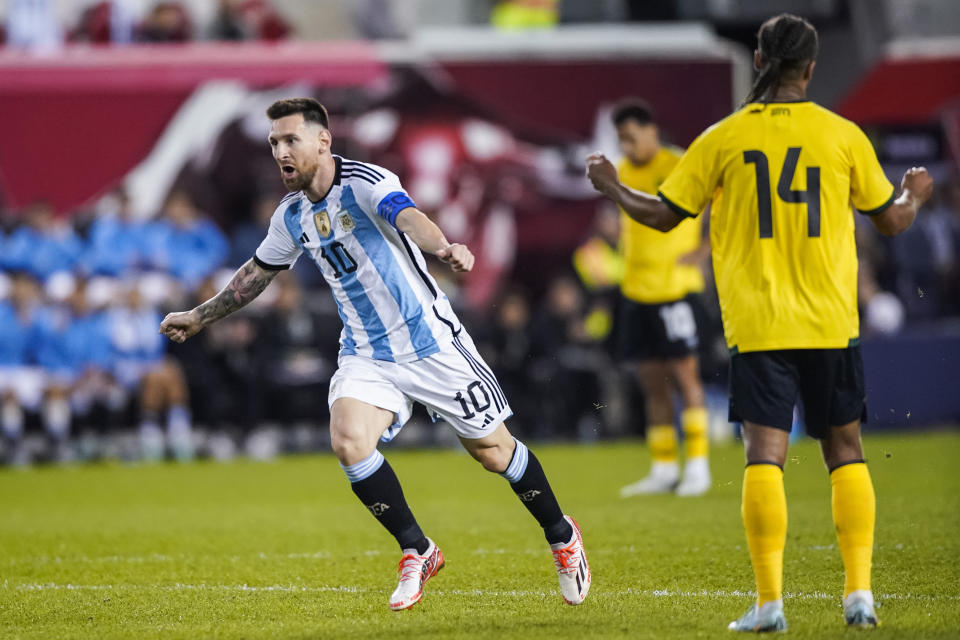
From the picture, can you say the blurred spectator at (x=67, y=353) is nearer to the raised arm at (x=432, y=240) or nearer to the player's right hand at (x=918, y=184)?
the raised arm at (x=432, y=240)

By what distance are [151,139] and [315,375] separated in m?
4.48

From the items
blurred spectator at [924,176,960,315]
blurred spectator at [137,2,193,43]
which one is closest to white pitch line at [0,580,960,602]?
blurred spectator at [924,176,960,315]

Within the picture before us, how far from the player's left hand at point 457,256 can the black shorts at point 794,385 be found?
1.04m

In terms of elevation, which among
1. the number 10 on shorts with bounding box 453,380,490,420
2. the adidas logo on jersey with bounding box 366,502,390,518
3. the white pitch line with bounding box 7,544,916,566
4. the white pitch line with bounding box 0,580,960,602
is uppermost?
the number 10 on shorts with bounding box 453,380,490,420

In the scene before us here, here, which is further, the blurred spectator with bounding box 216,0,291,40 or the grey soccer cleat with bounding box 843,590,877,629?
the blurred spectator with bounding box 216,0,291,40

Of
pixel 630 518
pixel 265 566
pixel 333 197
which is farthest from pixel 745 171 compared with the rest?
pixel 630 518

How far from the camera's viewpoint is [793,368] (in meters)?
4.83

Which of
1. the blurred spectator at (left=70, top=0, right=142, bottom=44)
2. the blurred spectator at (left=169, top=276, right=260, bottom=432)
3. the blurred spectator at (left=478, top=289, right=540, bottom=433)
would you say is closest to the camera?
the blurred spectator at (left=169, top=276, right=260, bottom=432)

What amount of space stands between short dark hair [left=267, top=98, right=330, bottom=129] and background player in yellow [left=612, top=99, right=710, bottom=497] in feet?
13.9

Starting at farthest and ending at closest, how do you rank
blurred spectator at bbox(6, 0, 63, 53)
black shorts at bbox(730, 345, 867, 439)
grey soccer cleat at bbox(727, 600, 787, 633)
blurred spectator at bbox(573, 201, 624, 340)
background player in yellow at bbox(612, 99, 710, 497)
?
blurred spectator at bbox(6, 0, 63, 53)
blurred spectator at bbox(573, 201, 624, 340)
background player in yellow at bbox(612, 99, 710, 497)
black shorts at bbox(730, 345, 867, 439)
grey soccer cleat at bbox(727, 600, 787, 633)

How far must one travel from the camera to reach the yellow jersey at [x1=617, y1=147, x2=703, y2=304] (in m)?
9.69

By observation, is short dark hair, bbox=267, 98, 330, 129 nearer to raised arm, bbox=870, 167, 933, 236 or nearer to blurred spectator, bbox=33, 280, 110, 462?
raised arm, bbox=870, 167, 933, 236

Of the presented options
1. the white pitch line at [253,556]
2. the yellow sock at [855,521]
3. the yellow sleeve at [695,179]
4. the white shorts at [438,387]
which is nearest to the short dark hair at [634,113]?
the white pitch line at [253,556]

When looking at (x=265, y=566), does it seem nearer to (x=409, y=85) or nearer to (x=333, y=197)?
(x=333, y=197)
